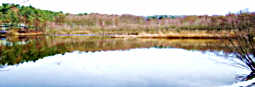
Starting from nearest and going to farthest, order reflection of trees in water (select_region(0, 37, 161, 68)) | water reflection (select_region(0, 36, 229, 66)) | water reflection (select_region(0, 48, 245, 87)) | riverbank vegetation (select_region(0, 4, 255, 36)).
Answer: water reflection (select_region(0, 48, 245, 87)) < riverbank vegetation (select_region(0, 4, 255, 36)) < reflection of trees in water (select_region(0, 37, 161, 68)) < water reflection (select_region(0, 36, 229, 66))

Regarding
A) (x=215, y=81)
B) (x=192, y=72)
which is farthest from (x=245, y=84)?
(x=192, y=72)

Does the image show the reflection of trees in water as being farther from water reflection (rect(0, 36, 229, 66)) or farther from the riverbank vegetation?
the riverbank vegetation

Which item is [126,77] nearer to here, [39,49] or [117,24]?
[39,49]

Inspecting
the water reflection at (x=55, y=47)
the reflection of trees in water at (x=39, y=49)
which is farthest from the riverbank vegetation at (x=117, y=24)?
the reflection of trees in water at (x=39, y=49)

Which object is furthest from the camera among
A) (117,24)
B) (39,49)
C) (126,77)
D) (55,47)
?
(117,24)

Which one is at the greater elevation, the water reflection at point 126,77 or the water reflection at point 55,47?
the water reflection at point 126,77

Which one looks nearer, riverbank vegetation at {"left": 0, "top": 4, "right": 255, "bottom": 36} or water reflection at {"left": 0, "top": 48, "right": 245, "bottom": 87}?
water reflection at {"left": 0, "top": 48, "right": 245, "bottom": 87}

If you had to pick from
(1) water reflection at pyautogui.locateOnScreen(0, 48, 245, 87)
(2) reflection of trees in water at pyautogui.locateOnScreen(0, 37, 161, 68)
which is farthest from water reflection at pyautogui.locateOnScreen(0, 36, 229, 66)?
(1) water reflection at pyautogui.locateOnScreen(0, 48, 245, 87)

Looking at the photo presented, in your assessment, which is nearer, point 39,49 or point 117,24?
point 39,49

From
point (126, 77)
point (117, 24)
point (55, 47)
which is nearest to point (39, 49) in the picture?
point (55, 47)

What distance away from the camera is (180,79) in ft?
14.3

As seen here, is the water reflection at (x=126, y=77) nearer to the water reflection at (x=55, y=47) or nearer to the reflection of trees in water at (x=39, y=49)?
the water reflection at (x=55, y=47)

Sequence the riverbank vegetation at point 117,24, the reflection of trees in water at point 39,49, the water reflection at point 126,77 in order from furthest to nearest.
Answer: the reflection of trees in water at point 39,49 → the riverbank vegetation at point 117,24 → the water reflection at point 126,77

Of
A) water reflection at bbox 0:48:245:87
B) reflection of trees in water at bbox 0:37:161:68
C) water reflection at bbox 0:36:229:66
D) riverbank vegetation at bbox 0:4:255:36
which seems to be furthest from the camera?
water reflection at bbox 0:36:229:66
